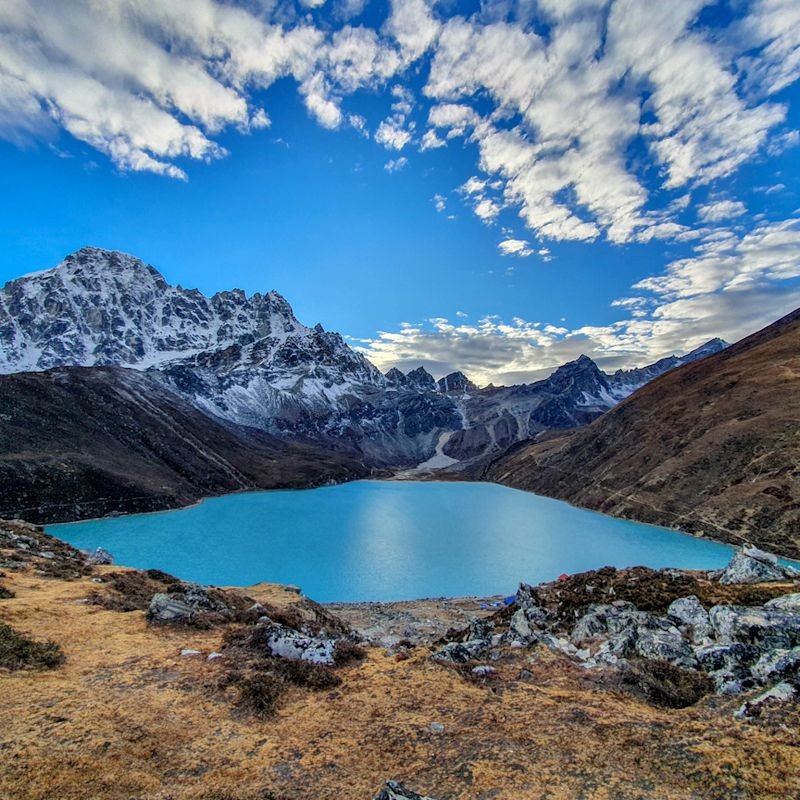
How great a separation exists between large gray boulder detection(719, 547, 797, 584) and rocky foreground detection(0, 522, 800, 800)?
93.2 inches

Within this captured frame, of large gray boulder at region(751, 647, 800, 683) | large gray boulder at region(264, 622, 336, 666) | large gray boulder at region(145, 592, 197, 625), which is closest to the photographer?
large gray boulder at region(751, 647, 800, 683)

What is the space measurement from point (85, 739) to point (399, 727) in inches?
303

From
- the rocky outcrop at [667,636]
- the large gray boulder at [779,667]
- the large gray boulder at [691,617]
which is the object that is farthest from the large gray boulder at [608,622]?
the large gray boulder at [779,667]

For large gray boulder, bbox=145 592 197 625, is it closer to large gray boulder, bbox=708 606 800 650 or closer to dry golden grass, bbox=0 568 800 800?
dry golden grass, bbox=0 568 800 800

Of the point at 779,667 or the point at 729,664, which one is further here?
the point at 729,664

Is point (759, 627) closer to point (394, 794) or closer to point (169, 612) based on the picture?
point (394, 794)

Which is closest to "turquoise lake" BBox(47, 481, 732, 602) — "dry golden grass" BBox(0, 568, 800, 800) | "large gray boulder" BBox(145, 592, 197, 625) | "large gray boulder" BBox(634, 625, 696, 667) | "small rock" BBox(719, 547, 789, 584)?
"large gray boulder" BBox(145, 592, 197, 625)

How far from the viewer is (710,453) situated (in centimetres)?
8738

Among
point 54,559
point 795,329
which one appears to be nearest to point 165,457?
point 54,559

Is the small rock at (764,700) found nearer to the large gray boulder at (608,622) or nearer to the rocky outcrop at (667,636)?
the rocky outcrop at (667,636)

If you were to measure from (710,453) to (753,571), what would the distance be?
7342cm

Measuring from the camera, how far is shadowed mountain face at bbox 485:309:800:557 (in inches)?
2790

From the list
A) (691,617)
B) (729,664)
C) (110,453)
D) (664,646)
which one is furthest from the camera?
(110,453)

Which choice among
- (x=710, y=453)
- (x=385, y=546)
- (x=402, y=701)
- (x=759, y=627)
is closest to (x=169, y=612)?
(x=402, y=701)
